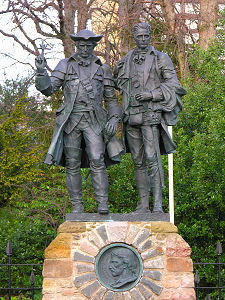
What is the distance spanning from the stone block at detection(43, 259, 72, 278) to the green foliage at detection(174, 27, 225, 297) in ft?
16.5

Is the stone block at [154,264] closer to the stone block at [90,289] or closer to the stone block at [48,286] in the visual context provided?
the stone block at [90,289]

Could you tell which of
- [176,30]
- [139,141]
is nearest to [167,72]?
[139,141]

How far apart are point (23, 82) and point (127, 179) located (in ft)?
19.4

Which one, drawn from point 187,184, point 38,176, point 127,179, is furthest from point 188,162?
point 38,176

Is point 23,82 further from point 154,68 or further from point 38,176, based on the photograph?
point 154,68

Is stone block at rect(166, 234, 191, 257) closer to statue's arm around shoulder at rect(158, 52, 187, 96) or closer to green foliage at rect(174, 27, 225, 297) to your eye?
statue's arm around shoulder at rect(158, 52, 187, 96)

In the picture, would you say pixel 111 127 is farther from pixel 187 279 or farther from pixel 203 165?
pixel 203 165

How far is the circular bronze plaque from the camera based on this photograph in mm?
6910

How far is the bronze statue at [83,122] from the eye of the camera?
24.2 ft

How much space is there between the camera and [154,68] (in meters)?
7.52

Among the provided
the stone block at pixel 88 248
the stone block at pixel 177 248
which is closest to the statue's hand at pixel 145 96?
the stone block at pixel 177 248

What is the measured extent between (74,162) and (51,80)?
1.04m

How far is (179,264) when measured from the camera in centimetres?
697

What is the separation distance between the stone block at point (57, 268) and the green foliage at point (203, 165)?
5.03 meters
